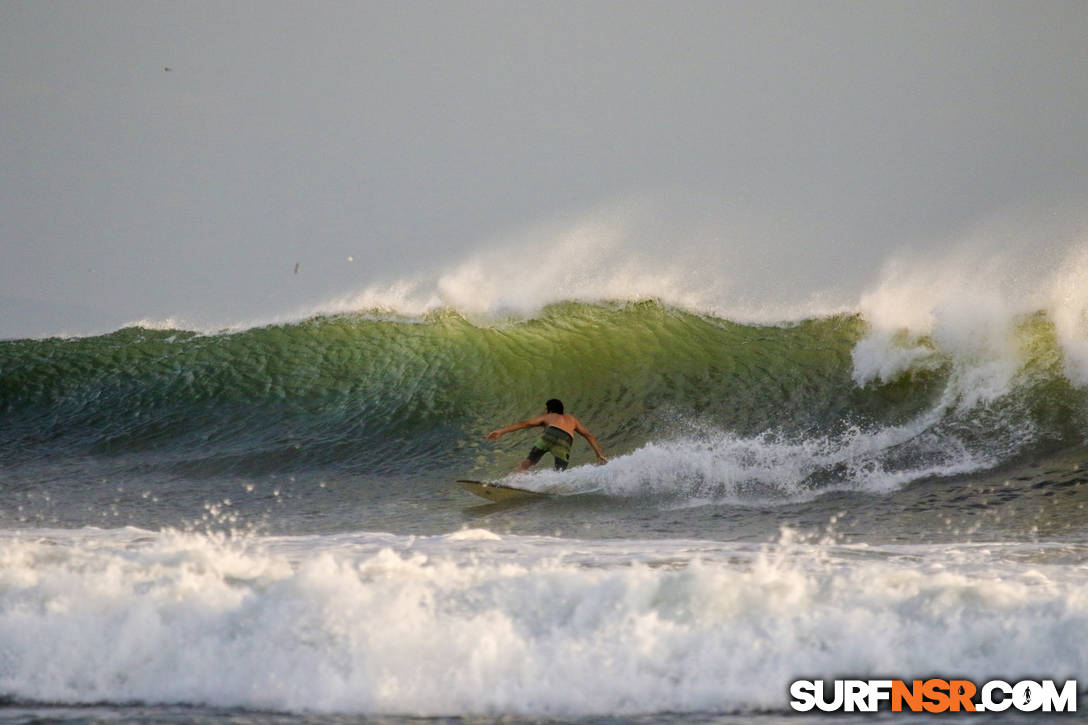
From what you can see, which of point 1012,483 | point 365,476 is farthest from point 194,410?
point 1012,483

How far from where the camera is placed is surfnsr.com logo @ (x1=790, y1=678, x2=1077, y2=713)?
10.8ft

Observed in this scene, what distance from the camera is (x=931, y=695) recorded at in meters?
3.38

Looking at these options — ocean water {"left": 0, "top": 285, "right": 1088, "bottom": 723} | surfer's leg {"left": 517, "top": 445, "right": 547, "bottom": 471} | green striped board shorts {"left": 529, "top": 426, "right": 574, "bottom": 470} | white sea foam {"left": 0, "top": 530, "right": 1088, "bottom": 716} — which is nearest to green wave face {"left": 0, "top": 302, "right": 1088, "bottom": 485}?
ocean water {"left": 0, "top": 285, "right": 1088, "bottom": 723}

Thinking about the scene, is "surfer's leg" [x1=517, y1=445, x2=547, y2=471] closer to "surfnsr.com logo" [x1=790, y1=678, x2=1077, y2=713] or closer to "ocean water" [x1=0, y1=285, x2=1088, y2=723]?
"ocean water" [x1=0, y1=285, x2=1088, y2=723]

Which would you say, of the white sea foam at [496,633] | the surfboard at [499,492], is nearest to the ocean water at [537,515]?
the white sea foam at [496,633]

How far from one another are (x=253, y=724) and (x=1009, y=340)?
26.5 ft

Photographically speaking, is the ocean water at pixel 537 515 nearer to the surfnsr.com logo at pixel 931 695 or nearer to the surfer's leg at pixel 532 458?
the surfnsr.com logo at pixel 931 695

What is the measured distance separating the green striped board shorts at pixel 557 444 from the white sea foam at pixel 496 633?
3.91m

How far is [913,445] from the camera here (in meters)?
8.31

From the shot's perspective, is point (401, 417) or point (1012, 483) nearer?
point (1012, 483)

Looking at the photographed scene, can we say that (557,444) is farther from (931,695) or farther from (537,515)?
(931,695)

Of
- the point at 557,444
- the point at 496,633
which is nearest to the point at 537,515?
the point at 557,444

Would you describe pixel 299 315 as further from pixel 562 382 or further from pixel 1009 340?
pixel 1009 340

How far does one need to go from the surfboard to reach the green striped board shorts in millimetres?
599
